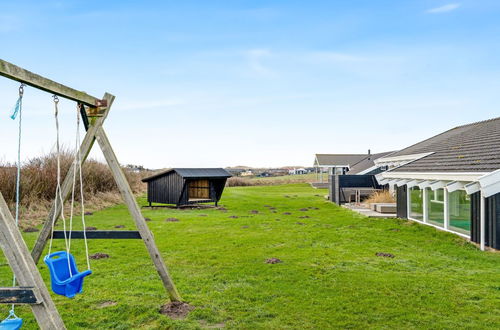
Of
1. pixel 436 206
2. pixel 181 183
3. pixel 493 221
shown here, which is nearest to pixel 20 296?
pixel 493 221

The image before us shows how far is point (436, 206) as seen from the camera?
12836 millimetres

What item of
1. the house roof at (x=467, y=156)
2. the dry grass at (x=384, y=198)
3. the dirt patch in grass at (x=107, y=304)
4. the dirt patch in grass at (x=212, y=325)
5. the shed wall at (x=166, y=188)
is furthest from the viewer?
the shed wall at (x=166, y=188)

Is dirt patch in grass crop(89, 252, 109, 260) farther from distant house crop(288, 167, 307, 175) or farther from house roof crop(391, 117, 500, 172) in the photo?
distant house crop(288, 167, 307, 175)

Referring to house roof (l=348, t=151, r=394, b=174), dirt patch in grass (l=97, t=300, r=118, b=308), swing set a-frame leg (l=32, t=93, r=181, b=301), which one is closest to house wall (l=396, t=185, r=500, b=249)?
swing set a-frame leg (l=32, t=93, r=181, b=301)

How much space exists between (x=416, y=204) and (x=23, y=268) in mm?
14621

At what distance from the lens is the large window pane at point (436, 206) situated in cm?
1245

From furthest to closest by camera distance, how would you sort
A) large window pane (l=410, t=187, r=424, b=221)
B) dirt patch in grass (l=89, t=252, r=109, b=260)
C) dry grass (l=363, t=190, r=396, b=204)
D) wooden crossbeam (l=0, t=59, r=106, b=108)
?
dry grass (l=363, t=190, r=396, b=204) → large window pane (l=410, t=187, r=424, b=221) → dirt patch in grass (l=89, t=252, r=109, b=260) → wooden crossbeam (l=0, t=59, r=106, b=108)

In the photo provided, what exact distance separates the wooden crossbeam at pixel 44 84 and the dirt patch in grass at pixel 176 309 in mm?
3167

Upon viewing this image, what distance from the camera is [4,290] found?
2.92 meters

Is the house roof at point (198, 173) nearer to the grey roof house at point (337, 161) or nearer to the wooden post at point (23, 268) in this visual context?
the wooden post at point (23, 268)

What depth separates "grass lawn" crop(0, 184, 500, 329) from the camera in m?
4.91

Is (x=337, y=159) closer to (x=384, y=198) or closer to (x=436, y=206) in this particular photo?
(x=384, y=198)

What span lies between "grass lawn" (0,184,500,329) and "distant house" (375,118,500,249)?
68cm

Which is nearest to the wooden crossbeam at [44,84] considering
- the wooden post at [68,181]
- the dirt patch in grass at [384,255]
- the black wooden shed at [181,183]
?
the wooden post at [68,181]
